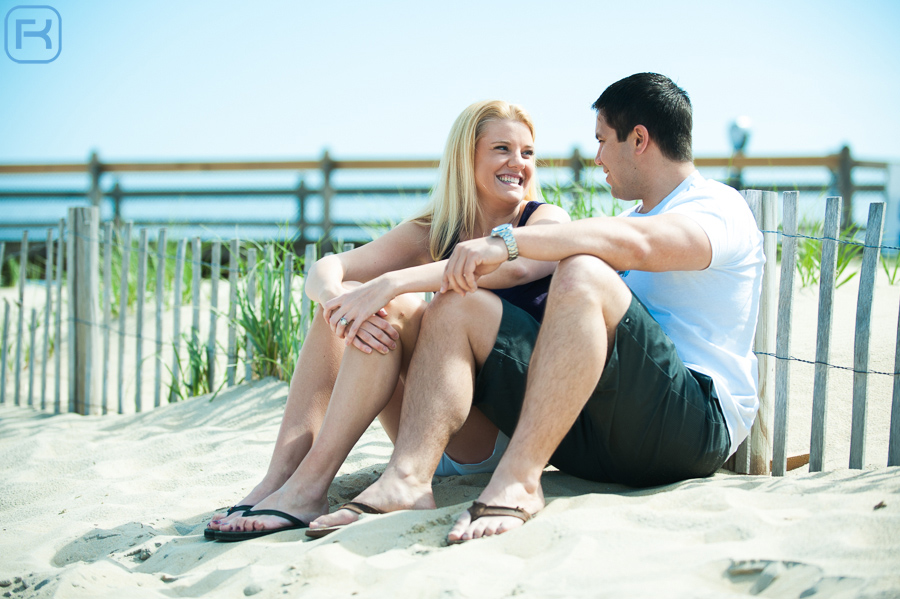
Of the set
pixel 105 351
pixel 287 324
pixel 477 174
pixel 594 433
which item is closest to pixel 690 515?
pixel 594 433

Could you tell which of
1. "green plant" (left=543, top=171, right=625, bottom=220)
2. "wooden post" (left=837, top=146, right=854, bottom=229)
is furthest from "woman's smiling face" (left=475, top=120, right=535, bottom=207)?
"wooden post" (left=837, top=146, right=854, bottom=229)

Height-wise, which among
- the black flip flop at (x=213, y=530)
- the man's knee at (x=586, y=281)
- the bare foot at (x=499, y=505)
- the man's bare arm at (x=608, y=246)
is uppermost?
the man's bare arm at (x=608, y=246)

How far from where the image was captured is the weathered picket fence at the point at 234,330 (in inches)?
91.2

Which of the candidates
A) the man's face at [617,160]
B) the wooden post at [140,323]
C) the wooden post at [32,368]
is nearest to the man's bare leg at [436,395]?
the man's face at [617,160]

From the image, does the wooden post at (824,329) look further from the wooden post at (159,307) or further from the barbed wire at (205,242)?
the wooden post at (159,307)

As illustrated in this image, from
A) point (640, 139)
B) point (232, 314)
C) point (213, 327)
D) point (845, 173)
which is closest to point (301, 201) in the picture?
point (213, 327)

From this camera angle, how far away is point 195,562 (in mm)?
1808

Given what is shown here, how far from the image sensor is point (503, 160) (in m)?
2.64

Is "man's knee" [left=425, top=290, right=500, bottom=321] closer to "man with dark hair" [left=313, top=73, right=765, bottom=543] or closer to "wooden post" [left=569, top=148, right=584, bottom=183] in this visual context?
"man with dark hair" [left=313, top=73, right=765, bottom=543]

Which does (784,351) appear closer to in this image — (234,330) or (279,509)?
(279,509)

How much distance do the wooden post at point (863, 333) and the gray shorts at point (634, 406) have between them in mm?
576

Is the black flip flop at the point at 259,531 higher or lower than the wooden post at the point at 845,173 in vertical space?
lower

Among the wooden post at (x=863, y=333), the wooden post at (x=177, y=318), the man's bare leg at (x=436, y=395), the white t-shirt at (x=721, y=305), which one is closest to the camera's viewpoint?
the man's bare leg at (x=436, y=395)

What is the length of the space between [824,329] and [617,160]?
883 millimetres
